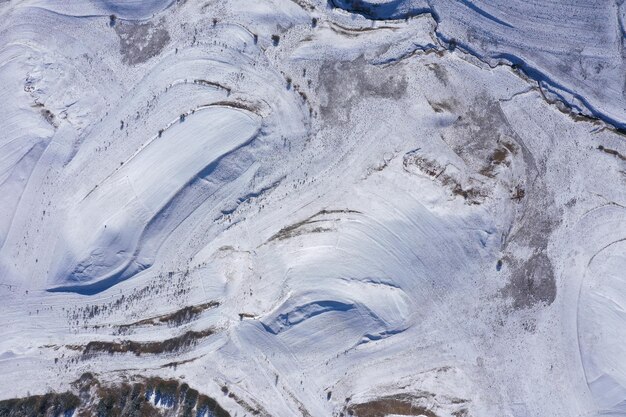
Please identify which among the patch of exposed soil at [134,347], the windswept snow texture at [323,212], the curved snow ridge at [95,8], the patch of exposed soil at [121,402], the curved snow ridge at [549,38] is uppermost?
the curved snow ridge at [95,8]

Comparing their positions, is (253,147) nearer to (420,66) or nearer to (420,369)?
(420,66)

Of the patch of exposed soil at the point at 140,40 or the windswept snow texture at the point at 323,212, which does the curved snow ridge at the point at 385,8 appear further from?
the patch of exposed soil at the point at 140,40

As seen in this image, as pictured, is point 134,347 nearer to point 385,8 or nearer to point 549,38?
point 385,8

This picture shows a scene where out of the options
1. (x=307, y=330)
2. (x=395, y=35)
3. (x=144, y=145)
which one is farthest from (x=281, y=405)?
(x=395, y=35)

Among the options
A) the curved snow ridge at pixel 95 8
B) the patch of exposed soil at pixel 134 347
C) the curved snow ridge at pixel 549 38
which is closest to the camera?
the patch of exposed soil at pixel 134 347

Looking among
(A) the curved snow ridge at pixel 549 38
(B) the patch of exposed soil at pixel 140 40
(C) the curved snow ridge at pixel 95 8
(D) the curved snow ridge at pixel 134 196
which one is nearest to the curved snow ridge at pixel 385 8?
(A) the curved snow ridge at pixel 549 38

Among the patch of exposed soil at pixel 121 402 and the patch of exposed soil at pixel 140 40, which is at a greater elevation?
the patch of exposed soil at pixel 140 40

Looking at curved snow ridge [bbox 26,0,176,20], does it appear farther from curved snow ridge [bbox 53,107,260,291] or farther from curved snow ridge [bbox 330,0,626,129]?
curved snow ridge [bbox 330,0,626,129]
